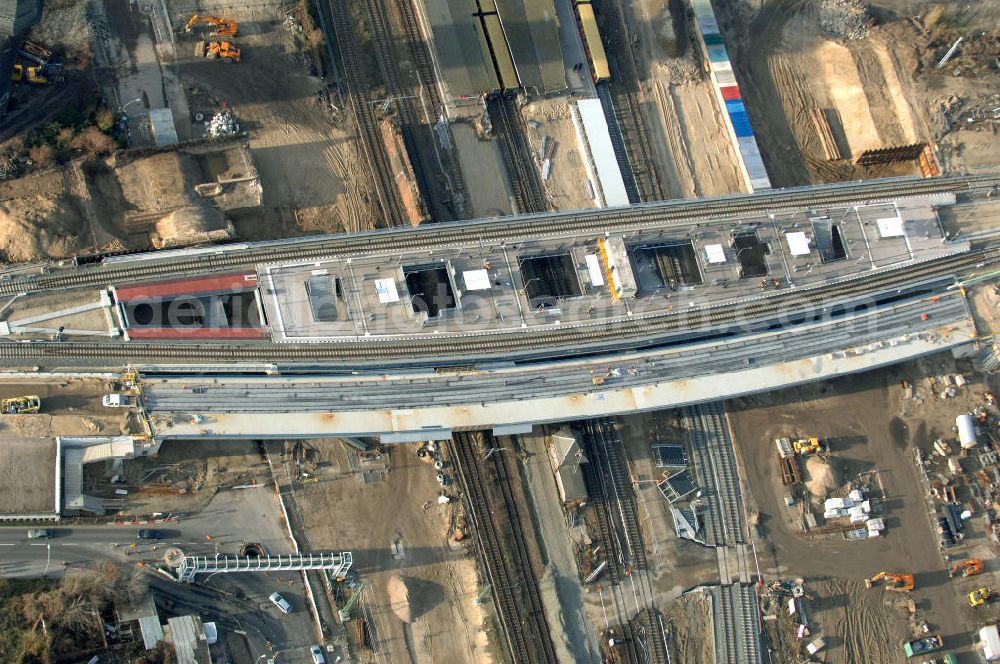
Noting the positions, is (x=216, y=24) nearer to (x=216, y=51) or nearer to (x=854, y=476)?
(x=216, y=51)

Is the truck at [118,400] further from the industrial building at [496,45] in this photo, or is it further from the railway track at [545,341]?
A: the industrial building at [496,45]

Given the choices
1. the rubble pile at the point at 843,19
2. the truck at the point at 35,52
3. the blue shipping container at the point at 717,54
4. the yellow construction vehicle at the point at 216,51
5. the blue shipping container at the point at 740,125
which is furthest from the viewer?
the rubble pile at the point at 843,19

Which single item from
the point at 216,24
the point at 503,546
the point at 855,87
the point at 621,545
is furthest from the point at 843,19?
the point at 503,546

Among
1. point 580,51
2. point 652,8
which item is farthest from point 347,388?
point 652,8

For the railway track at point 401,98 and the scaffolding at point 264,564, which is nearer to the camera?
the scaffolding at point 264,564

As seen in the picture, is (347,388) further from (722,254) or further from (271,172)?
(722,254)

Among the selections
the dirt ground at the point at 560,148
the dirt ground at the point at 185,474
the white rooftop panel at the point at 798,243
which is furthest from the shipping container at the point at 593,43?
the dirt ground at the point at 185,474

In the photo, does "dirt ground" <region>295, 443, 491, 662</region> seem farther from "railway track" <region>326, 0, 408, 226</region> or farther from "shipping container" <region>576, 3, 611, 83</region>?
"shipping container" <region>576, 3, 611, 83</region>
